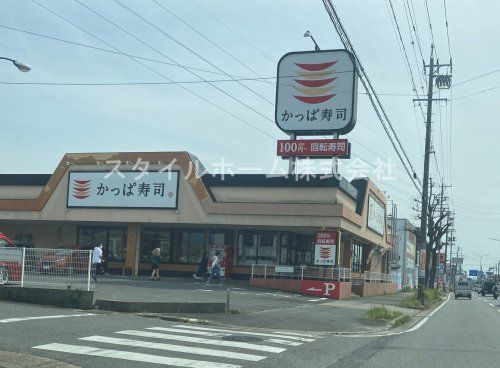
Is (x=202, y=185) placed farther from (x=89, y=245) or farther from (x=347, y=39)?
(x=347, y=39)

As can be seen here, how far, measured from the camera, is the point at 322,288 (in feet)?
91.2

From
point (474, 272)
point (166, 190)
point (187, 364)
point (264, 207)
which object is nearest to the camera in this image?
point (187, 364)

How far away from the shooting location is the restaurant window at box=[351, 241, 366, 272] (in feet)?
Answer: 127

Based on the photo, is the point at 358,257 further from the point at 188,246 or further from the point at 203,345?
the point at 203,345

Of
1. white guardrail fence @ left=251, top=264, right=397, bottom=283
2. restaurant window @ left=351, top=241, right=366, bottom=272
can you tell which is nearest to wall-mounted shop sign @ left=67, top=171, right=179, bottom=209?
white guardrail fence @ left=251, top=264, right=397, bottom=283

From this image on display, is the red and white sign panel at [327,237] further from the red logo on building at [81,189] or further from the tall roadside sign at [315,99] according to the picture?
the red logo on building at [81,189]

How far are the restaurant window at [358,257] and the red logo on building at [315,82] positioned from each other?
974 cm

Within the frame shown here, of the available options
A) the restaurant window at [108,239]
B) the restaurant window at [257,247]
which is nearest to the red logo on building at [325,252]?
the restaurant window at [257,247]

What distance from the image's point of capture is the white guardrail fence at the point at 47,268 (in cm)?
1677

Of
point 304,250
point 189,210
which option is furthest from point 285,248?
point 189,210

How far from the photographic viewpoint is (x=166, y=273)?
112 ft

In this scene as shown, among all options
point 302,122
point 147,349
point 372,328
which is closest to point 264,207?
point 302,122

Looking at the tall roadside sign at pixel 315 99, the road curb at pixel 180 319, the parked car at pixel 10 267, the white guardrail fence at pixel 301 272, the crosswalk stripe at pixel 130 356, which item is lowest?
the road curb at pixel 180 319

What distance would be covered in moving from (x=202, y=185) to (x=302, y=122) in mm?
8158
